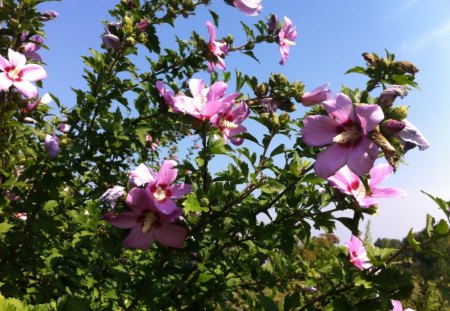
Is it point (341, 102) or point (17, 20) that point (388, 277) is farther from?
point (17, 20)

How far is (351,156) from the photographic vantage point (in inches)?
55.1

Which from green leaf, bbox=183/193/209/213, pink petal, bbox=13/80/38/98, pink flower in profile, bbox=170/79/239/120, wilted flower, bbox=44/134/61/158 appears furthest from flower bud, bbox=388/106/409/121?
pink petal, bbox=13/80/38/98

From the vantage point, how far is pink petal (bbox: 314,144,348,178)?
4.69ft

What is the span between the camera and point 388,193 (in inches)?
72.9

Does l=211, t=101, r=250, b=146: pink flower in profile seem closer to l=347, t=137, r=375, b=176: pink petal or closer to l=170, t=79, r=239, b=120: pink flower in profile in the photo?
l=170, t=79, r=239, b=120: pink flower in profile

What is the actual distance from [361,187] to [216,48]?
1570mm

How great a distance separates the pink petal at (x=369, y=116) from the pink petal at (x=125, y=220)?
1065 millimetres

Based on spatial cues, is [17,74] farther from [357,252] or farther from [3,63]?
[357,252]

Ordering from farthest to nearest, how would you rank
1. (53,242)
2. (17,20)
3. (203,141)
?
(53,242), (17,20), (203,141)

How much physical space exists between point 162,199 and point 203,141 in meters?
0.32

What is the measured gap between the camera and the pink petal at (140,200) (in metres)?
1.79

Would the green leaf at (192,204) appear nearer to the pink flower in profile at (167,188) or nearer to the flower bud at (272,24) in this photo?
the pink flower in profile at (167,188)

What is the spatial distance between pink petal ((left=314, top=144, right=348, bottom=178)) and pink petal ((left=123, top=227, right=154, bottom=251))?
0.84 metres

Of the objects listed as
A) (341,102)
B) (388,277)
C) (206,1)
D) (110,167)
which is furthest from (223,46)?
(388,277)
